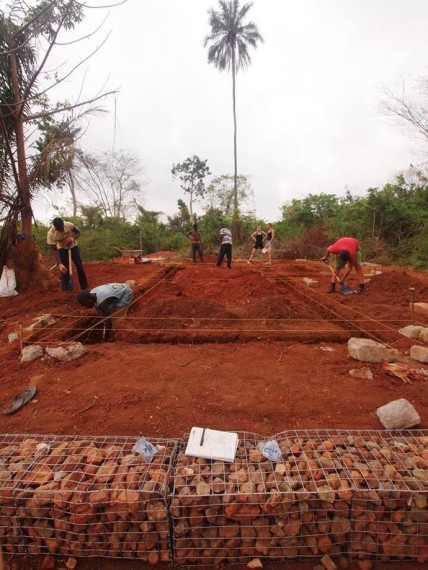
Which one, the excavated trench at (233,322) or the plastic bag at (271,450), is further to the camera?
the excavated trench at (233,322)

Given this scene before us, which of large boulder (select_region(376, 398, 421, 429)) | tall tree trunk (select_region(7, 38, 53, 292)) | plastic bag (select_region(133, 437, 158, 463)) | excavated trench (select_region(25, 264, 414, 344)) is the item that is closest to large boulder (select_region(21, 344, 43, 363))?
excavated trench (select_region(25, 264, 414, 344))

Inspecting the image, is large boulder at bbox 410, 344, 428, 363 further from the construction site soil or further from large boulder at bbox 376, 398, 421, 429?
large boulder at bbox 376, 398, 421, 429

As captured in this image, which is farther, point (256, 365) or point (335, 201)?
point (335, 201)

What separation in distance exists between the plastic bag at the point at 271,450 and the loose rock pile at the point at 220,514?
0.08 metres

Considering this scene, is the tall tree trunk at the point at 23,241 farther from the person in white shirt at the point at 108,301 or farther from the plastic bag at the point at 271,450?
the plastic bag at the point at 271,450

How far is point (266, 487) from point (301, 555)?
325 millimetres

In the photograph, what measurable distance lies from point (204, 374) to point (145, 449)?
1078mm

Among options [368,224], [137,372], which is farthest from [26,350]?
[368,224]

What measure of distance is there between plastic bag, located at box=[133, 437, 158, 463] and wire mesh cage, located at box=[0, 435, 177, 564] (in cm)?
5

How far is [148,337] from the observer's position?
369 cm

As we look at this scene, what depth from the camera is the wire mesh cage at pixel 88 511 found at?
1.42 meters

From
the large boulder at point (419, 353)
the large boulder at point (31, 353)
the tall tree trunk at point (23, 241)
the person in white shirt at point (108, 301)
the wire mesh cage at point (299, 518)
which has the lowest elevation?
the wire mesh cage at point (299, 518)

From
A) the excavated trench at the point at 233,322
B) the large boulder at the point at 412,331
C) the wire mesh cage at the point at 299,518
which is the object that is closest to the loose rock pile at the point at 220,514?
the wire mesh cage at the point at 299,518

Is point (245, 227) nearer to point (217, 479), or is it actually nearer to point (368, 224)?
point (368, 224)
